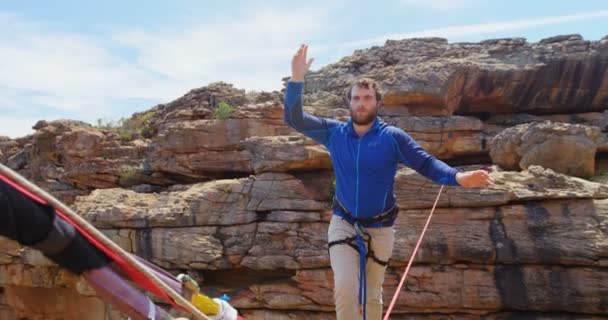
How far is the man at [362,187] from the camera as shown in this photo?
479cm

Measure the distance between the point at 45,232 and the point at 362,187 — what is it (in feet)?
10.8

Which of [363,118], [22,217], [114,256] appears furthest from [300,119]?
[22,217]

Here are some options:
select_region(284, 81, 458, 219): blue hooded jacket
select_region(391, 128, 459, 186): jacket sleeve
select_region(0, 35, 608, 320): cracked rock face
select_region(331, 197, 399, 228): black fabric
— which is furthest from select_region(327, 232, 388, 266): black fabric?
select_region(0, 35, 608, 320): cracked rock face

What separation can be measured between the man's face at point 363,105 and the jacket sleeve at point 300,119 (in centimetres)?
34

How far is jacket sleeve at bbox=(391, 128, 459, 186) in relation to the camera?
4574 millimetres

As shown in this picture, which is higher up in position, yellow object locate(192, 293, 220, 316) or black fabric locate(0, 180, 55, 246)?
black fabric locate(0, 180, 55, 246)

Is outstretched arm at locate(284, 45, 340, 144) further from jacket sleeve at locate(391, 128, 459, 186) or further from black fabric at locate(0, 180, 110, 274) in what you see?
black fabric at locate(0, 180, 110, 274)

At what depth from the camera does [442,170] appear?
4625 millimetres

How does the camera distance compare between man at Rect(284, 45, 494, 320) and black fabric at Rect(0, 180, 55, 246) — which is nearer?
black fabric at Rect(0, 180, 55, 246)

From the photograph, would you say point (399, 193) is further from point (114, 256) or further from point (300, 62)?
point (114, 256)

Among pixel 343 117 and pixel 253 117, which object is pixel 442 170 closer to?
pixel 343 117

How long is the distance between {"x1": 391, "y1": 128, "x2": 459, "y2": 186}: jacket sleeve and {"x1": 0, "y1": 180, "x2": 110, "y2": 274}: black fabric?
3.18 m

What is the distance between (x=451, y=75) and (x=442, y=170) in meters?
15.3

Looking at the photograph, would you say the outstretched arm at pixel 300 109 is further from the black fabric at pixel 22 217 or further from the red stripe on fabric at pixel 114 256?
the black fabric at pixel 22 217
